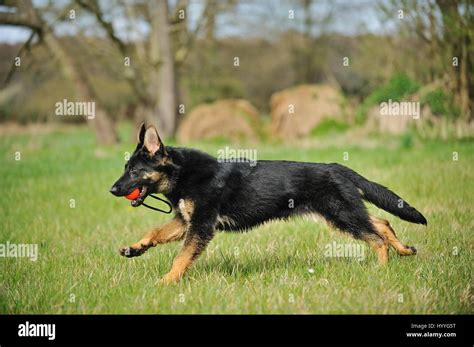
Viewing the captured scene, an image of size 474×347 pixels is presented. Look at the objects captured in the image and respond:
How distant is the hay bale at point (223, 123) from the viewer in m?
15.1

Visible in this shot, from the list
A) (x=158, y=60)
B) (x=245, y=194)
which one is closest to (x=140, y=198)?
(x=245, y=194)

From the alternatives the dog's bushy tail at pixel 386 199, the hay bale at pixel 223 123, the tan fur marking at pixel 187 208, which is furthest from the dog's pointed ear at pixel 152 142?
the hay bale at pixel 223 123

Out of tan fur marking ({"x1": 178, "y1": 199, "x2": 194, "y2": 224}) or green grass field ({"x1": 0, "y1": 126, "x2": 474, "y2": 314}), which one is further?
tan fur marking ({"x1": 178, "y1": 199, "x2": 194, "y2": 224})

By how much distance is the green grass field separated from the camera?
4512 mm

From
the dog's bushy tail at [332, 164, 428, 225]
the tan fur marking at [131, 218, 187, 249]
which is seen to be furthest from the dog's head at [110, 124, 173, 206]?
the dog's bushy tail at [332, 164, 428, 225]

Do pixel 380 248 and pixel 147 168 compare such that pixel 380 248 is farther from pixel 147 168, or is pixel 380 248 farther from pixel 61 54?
pixel 61 54

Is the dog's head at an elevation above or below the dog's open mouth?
above

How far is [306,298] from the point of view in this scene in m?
4.58

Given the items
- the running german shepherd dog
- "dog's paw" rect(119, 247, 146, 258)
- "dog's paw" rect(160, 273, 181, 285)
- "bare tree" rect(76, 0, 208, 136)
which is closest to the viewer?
"dog's paw" rect(160, 273, 181, 285)

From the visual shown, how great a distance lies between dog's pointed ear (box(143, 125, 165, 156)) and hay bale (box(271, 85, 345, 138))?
10.0m

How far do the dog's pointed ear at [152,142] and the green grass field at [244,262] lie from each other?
1.14m

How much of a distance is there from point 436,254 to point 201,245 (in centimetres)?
229

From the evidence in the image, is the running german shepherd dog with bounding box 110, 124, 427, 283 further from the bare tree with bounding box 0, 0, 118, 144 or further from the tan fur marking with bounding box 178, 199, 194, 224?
the bare tree with bounding box 0, 0, 118, 144

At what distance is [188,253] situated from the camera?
16.3 ft
